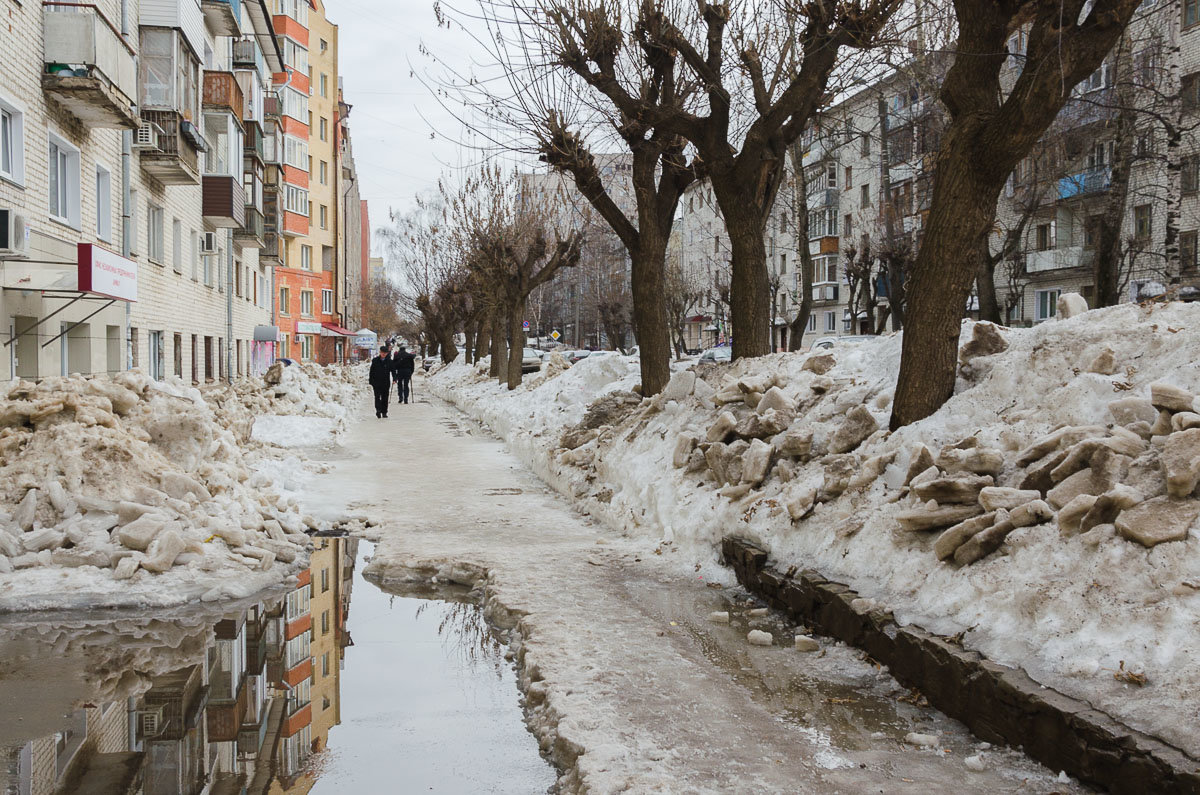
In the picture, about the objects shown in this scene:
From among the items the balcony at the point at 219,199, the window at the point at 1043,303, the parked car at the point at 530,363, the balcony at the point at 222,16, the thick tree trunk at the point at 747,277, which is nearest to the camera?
the thick tree trunk at the point at 747,277

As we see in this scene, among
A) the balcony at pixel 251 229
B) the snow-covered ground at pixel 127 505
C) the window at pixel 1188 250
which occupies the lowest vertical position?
the snow-covered ground at pixel 127 505

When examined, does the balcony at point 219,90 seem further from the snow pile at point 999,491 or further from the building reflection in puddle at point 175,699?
the building reflection in puddle at point 175,699

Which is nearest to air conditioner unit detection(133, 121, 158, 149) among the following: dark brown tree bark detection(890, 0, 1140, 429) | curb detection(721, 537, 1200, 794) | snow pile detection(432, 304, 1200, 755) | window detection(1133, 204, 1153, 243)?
snow pile detection(432, 304, 1200, 755)

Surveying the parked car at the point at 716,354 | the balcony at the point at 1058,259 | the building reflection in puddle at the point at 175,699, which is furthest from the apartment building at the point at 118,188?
the balcony at the point at 1058,259

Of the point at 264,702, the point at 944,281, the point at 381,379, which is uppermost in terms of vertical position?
the point at 944,281

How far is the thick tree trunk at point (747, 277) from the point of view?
11711 millimetres

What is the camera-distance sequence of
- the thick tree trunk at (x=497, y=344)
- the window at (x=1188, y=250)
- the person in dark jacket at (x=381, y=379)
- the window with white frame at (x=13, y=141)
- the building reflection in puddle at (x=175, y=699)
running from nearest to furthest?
the building reflection in puddle at (x=175, y=699) < the window with white frame at (x=13, y=141) < the person in dark jacket at (x=381, y=379) < the window at (x=1188, y=250) < the thick tree trunk at (x=497, y=344)

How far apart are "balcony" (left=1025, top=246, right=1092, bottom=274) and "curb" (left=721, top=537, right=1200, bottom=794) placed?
34.6 meters

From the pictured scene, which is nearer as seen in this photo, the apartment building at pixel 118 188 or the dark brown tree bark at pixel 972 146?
the dark brown tree bark at pixel 972 146

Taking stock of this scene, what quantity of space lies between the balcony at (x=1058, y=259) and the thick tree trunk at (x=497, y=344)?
19600 mm

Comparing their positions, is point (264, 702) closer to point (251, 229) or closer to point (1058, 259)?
point (251, 229)

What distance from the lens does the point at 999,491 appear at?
5.21m

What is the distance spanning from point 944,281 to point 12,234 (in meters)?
10.2

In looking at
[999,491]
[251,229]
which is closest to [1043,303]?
[251,229]
